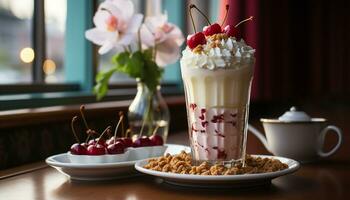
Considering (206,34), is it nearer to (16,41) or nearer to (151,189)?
(151,189)

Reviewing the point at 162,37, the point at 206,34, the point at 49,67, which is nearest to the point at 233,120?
the point at 206,34

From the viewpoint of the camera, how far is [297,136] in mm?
1170

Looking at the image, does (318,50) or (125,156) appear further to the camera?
(318,50)

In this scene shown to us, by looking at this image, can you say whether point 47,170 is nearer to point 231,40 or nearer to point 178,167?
point 178,167

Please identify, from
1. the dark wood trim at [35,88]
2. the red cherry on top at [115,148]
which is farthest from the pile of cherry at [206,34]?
the dark wood trim at [35,88]

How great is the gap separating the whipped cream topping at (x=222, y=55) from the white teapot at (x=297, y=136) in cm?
34

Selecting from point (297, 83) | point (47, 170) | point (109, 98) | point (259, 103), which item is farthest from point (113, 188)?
point (297, 83)

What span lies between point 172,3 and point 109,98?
1.09m

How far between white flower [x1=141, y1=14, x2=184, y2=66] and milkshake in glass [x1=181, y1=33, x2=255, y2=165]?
59 cm

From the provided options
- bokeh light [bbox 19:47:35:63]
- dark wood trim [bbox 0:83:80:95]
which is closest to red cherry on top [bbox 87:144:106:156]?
dark wood trim [bbox 0:83:80:95]

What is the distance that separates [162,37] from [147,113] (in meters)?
0.20

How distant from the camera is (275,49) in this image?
3611 mm

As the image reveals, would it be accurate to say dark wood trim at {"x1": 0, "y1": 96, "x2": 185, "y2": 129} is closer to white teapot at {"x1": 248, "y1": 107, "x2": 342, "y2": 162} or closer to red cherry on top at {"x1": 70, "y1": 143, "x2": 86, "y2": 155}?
red cherry on top at {"x1": 70, "y1": 143, "x2": 86, "y2": 155}

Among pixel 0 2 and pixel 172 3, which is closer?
pixel 0 2
